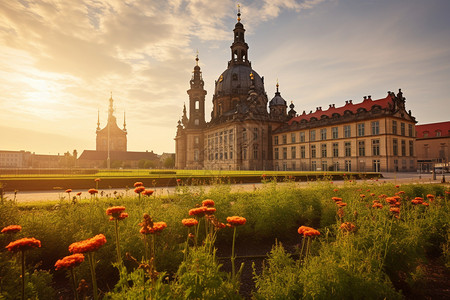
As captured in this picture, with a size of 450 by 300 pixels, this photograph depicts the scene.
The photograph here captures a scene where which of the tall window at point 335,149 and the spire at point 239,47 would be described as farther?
the spire at point 239,47

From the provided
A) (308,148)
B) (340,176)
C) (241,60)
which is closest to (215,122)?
(241,60)

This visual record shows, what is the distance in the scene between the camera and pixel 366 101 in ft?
161

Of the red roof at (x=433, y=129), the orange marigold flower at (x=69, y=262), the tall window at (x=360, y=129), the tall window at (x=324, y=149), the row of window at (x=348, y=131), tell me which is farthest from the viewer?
the red roof at (x=433, y=129)

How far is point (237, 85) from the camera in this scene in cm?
7325

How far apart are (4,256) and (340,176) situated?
3103cm

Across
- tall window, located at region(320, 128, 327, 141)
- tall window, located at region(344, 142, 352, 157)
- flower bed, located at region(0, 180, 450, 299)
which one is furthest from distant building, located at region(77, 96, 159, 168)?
flower bed, located at region(0, 180, 450, 299)

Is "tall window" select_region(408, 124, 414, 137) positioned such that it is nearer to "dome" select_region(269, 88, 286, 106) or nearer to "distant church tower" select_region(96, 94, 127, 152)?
"dome" select_region(269, 88, 286, 106)

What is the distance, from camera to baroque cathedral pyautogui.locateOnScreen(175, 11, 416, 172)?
146ft

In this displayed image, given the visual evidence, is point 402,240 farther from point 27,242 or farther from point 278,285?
point 27,242

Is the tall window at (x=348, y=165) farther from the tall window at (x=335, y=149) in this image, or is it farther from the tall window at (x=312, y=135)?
the tall window at (x=312, y=135)

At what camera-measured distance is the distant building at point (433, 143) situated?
61.9 metres

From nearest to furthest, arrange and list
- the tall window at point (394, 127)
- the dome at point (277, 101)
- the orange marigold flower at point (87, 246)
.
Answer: the orange marigold flower at point (87, 246)
the tall window at point (394, 127)
the dome at point (277, 101)

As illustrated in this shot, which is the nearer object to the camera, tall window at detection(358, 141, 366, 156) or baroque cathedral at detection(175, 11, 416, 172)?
baroque cathedral at detection(175, 11, 416, 172)

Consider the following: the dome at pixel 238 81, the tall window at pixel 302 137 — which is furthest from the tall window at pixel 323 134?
the dome at pixel 238 81
